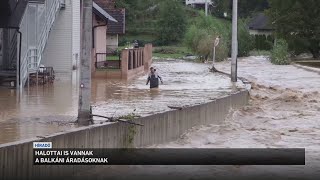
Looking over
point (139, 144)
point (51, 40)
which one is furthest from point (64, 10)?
point (139, 144)

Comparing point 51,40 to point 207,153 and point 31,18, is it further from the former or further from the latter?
point 207,153

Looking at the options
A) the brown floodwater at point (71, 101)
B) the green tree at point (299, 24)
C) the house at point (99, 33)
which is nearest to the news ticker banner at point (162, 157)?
the brown floodwater at point (71, 101)

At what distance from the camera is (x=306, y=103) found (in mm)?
31422

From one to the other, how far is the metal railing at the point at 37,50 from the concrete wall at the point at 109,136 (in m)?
7.96

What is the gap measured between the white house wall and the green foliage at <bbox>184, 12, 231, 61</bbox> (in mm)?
31068

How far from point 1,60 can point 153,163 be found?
17.3m

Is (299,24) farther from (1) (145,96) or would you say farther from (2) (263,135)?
(2) (263,135)

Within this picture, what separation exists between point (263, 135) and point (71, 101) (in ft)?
20.6

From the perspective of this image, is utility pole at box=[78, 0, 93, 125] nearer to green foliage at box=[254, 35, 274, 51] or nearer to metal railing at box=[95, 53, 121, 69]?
metal railing at box=[95, 53, 121, 69]

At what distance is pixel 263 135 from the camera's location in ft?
70.8

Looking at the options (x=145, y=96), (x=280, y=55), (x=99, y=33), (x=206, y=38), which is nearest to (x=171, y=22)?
(x=206, y=38)

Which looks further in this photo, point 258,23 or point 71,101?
point 258,23

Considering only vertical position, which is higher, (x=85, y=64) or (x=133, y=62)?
(x=85, y=64)

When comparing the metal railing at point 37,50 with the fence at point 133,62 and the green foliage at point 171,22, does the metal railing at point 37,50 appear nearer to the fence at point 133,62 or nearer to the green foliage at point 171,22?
the fence at point 133,62
